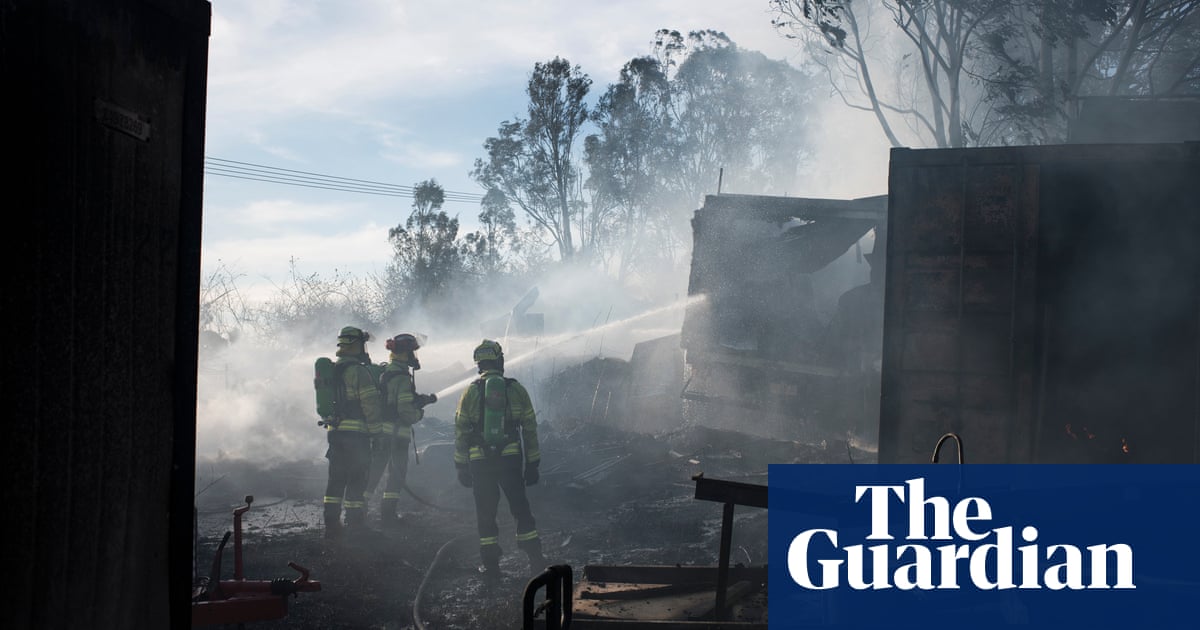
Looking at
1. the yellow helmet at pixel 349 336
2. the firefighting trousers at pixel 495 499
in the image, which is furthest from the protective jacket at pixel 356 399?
the firefighting trousers at pixel 495 499

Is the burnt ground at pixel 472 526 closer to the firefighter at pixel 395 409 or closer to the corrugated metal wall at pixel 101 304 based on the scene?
the firefighter at pixel 395 409

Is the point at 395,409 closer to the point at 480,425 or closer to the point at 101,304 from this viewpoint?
the point at 480,425

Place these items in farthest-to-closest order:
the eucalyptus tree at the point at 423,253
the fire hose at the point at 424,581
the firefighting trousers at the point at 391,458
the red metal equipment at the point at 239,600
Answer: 1. the eucalyptus tree at the point at 423,253
2. the firefighting trousers at the point at 391,458
3. the fire hose at the point at 424,581
4. the red metal equipment at the point at 239,600

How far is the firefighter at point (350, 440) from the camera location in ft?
26.9

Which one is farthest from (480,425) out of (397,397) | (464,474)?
(397,397)

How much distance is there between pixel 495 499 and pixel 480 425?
2.17 feet

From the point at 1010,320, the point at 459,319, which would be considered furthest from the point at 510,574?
the point at 459,319

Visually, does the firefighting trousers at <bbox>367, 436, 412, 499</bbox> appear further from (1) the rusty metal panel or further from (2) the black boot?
(1) the rusty metal panel

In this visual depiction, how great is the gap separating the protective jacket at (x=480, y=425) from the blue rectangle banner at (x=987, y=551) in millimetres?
2513

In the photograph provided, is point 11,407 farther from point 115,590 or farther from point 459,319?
point 459,319

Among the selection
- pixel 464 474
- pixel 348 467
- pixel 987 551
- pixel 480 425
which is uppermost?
pixel 480 425

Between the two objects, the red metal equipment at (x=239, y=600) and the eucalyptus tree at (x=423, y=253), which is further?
the eucalyptus tree at (x=423, y=253)

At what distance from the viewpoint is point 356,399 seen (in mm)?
8273

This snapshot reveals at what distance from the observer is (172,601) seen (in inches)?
70.1
